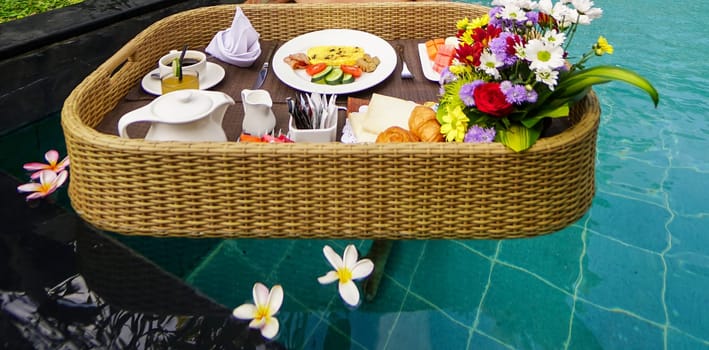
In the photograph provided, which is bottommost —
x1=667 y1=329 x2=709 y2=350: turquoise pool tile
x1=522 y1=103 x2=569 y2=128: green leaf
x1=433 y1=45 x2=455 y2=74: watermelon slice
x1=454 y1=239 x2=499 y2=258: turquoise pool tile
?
x1=454 y1=239 x2=499 y2=258: turquoise pool tile

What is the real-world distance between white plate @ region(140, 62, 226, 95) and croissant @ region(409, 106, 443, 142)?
64cm

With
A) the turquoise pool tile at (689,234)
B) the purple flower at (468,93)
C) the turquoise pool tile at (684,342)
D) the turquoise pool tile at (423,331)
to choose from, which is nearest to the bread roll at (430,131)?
the purple flower at (468,93)

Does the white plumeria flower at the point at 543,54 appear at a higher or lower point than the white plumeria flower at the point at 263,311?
higher

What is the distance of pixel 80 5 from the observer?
247cm

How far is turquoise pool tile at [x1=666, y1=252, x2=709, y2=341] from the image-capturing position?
5.49 ft

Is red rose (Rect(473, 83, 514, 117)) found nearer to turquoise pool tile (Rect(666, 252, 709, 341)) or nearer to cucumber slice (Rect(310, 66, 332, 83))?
cucumber slice (Rect(310, 66, 332, 83))

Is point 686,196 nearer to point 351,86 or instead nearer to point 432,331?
point 432,331

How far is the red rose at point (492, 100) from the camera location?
3.32 ft

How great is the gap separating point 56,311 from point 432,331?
115 centimetres

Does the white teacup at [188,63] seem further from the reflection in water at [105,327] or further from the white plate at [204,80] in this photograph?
the reflection in water at [105,327]

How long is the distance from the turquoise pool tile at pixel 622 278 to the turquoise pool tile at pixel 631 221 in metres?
0.05

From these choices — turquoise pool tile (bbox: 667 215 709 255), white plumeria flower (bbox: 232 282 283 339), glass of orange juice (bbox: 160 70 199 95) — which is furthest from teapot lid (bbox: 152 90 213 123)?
turquoise pool tile (bbox: 667 215 709 255)

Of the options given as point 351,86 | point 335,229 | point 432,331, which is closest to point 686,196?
point 432,331

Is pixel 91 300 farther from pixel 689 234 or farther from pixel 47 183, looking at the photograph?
pixel 689 234
